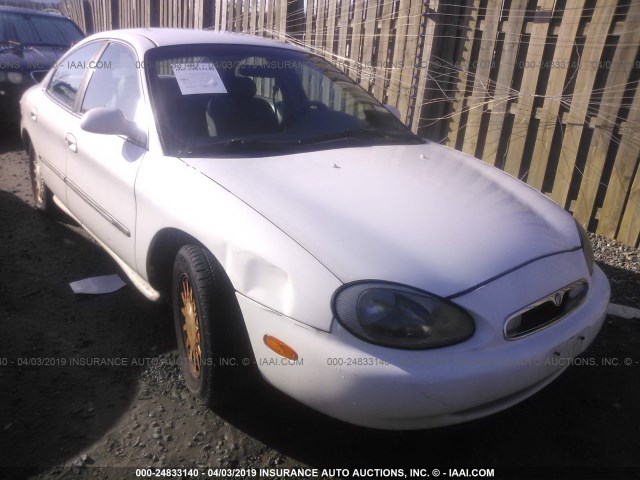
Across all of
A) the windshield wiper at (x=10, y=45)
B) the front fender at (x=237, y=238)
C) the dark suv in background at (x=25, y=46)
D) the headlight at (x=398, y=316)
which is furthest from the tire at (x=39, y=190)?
the windshield wiper at (x=10, y=45)

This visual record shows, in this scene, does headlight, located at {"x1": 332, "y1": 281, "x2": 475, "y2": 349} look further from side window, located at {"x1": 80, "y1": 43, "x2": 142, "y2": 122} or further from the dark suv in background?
the dark suv in background

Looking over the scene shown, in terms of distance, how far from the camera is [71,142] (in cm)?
342

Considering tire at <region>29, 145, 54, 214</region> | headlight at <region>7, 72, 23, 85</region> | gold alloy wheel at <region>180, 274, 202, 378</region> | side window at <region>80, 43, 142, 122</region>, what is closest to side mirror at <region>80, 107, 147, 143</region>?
side window at <region>80, 43, 142, 122</region>

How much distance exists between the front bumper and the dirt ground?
44 cm

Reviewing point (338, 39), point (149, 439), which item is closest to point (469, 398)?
point (149, 439)

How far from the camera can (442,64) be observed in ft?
17.8

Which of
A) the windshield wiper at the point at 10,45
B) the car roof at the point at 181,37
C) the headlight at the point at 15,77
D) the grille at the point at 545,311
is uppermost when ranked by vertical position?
the car roof at the point at 181,37

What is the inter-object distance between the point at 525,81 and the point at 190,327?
3750 millimetres

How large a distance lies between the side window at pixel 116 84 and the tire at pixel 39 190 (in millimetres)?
1267

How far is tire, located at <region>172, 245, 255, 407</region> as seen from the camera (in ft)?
7.16

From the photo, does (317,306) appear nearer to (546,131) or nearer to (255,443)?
(255,443)

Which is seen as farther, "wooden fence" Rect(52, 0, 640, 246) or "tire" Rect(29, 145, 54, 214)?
"tire" Rect(29, 145, 54, 214)

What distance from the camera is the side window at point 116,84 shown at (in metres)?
2.97

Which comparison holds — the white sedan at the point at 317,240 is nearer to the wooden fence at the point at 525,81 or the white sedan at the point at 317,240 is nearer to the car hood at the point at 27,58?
the wooden fence at the point at 525,81
